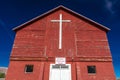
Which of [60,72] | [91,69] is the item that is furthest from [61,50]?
[91,69]

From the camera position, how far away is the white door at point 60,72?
15.8m

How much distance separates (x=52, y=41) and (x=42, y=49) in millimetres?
1645

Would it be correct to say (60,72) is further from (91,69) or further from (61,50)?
(91,69)

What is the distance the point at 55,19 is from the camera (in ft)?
64.7

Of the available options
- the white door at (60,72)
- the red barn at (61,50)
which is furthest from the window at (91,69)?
the white door at (60,72)

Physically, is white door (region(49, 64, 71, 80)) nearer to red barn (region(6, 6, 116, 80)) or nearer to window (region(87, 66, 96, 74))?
red barn (region(6, 6, 116, 80))

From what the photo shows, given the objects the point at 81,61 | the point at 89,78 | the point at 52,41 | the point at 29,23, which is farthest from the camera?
the point at 29,23

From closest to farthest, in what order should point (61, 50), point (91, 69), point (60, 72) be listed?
point (60, 72) < point (91, 69) < point (61, 50)

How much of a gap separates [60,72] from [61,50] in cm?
266

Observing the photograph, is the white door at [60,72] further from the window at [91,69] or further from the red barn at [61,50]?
the window at [91,69]

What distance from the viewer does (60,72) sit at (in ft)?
53.0

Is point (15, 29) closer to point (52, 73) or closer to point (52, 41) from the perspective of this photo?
point (52, 41)

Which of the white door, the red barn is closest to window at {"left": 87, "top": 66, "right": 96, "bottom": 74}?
the red barn

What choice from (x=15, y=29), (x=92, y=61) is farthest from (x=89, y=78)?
(x=15, y=29)
